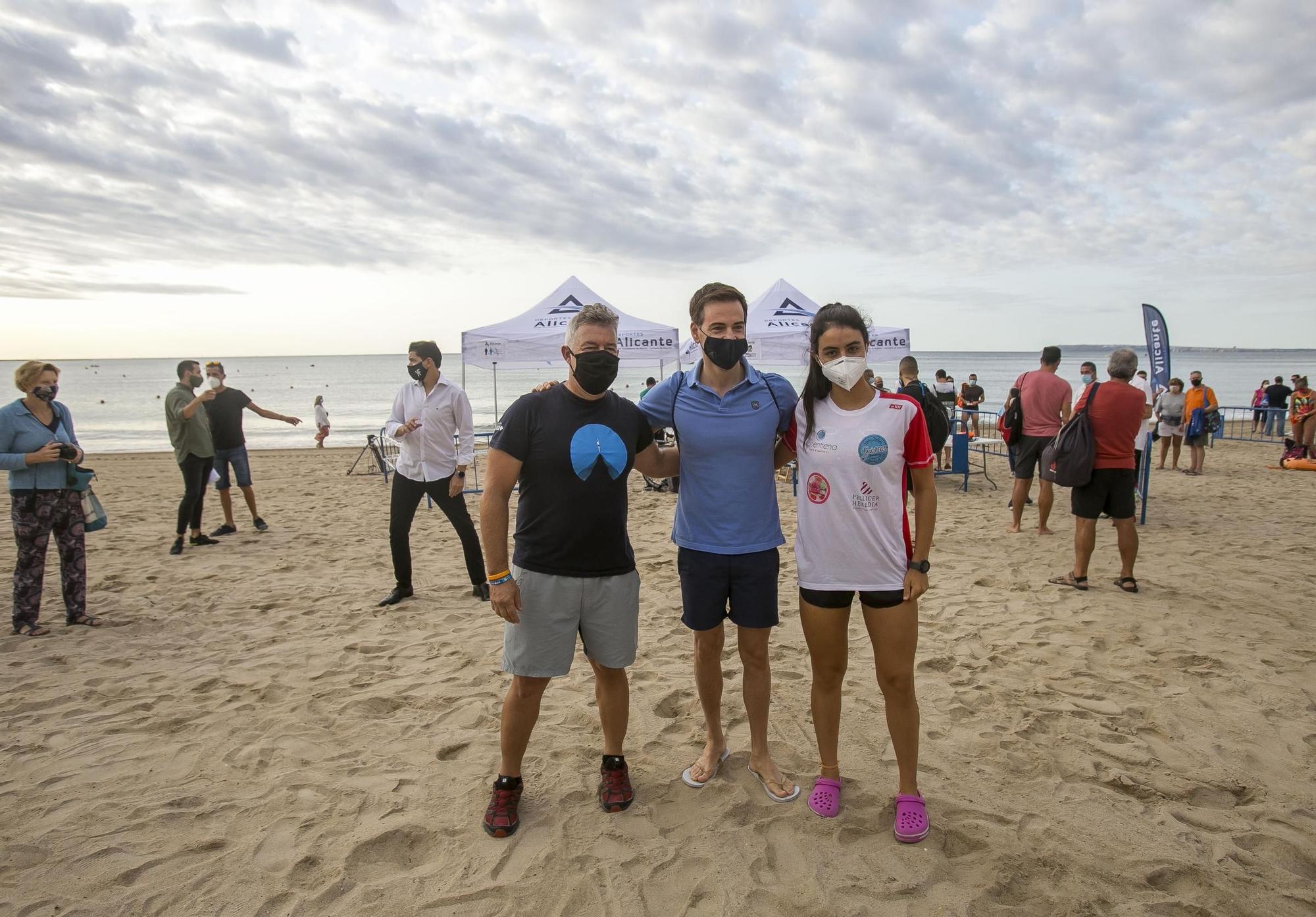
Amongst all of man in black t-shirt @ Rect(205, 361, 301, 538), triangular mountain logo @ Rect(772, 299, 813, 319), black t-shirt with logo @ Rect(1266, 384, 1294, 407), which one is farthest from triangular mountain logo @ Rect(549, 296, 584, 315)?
black t-shirt with logo @ Rect(1266, 384, 1294, 407)

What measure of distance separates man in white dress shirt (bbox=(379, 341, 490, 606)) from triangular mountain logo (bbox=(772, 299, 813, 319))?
7575 mm

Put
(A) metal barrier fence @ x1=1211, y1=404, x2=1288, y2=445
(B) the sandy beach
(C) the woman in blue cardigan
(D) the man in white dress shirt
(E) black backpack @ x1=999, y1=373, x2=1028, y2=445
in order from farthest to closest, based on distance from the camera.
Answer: (A) metal barrier fence @ x1=1211, y1=404, x2=1288, y2=445 < (E) black backpack @ x1=999, y1=373, x2=1028, y2=445 < (D) the man in white dress shirt < (C) the woman in blue cardigan < (B) the sandy beach

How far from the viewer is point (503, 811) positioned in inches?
106

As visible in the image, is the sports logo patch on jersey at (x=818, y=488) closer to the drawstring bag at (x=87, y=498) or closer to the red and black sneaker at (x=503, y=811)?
the red and black sneaker at (x=503, y=811)

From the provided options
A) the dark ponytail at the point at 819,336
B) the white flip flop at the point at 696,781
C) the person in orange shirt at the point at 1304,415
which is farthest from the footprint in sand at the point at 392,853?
the person in orange shirt at the point at 1304,415

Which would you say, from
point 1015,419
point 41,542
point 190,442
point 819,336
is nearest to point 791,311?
point 1015,419

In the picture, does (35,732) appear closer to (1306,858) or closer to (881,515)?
(881,515)

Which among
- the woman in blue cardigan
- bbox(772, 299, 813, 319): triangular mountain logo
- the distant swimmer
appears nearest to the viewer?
the woman in blue cardigan

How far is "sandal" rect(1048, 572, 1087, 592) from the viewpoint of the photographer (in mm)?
5480

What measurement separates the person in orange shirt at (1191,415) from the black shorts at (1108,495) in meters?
7.89

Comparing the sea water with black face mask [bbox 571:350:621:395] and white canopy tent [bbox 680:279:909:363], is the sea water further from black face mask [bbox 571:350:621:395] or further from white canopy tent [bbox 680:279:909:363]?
black face mask [bbox 571:350:621:395]

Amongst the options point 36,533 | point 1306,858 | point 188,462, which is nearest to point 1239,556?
point 1306,858

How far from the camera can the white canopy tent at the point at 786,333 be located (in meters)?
11.5

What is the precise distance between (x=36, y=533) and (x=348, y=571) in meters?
2.24
